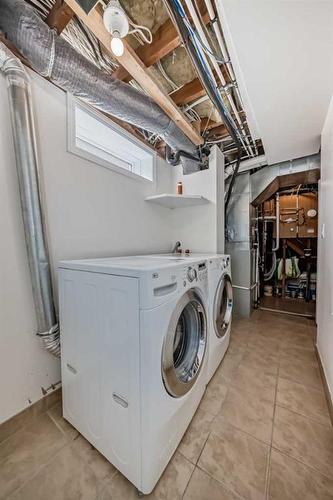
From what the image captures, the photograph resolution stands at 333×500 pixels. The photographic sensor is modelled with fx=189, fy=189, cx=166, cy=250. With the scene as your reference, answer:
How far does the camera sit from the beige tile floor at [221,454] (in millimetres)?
858

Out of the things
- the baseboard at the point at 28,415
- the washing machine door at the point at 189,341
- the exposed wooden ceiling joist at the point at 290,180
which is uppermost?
the exposed wooden ceiling joist at the point at 290,180

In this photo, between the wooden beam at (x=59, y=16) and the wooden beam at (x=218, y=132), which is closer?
the wooden beam at (x=59, y=16)

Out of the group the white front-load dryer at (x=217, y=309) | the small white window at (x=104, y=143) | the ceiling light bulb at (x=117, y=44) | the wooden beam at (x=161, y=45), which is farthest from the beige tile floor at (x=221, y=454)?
the wooden beam at (x=161, y=45)

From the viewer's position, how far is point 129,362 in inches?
32.7

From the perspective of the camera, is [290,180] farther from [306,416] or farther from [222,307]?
[306,416]

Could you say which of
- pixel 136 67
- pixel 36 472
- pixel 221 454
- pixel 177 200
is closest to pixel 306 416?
pixel 221 454

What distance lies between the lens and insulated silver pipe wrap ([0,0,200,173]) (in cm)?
95

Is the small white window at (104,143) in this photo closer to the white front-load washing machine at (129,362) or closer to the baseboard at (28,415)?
the white front-load washing machine at (129,362)

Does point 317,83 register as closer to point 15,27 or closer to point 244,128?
point 244,128

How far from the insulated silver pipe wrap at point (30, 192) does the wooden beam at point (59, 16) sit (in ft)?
1.01

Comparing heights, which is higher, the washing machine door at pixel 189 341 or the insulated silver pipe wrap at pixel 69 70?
the insulated silver pipe wrap at pixel 69 70

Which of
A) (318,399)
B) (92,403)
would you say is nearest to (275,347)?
(318,399)

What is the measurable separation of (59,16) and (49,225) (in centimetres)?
118

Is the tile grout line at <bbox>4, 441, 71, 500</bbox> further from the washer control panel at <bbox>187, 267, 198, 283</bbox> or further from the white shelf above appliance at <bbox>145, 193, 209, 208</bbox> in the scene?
the white shelf above appliance at <bbox>145, 193, 209, 208</bbox>
